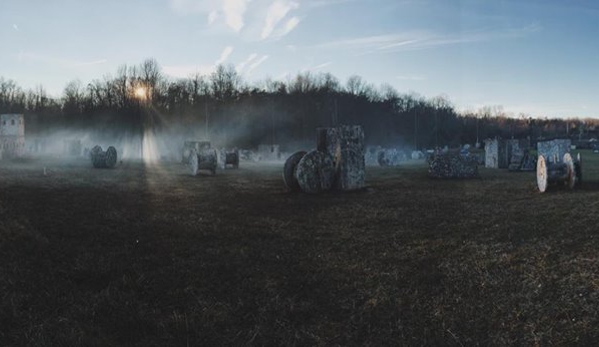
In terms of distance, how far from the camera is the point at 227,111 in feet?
230

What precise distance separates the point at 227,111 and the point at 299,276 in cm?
6629

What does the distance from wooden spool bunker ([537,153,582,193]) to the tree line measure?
52137 mm

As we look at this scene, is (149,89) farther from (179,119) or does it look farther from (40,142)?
(40,142)

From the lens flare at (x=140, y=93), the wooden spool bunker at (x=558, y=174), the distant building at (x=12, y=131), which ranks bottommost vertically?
the wooden spool bunker at (x=558, y=174)

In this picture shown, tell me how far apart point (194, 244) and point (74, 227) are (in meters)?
2.67

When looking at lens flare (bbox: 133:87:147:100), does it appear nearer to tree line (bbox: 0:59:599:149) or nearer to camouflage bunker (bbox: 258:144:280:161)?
tree line (bbox: 0:59:599:149)

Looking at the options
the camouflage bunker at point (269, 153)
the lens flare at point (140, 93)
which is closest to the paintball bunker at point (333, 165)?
the camouflage bunker at point (269, 153)

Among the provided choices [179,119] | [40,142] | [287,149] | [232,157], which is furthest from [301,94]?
[232,157]

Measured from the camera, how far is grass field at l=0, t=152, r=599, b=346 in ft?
13.7

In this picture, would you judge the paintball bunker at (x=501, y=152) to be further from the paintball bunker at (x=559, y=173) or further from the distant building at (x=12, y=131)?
the distant building at (x=12, y=131)

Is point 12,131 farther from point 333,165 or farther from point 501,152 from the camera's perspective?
point 501,152

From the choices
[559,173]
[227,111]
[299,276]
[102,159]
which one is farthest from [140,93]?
[299,276]

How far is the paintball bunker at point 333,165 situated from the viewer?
15.3 metres

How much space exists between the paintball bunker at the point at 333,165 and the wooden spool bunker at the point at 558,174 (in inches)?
230
